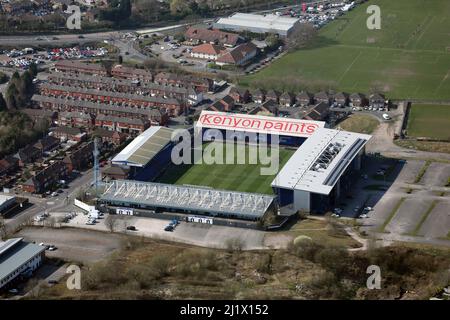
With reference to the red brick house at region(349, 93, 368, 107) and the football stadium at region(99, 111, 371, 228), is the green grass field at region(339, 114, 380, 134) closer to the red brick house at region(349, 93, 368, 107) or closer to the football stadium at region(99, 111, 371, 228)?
the red brick house at region(349, 93, 368, 107)

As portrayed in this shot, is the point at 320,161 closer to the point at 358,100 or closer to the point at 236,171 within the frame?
the point at 236,171

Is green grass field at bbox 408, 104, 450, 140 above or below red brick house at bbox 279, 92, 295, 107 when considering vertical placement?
below

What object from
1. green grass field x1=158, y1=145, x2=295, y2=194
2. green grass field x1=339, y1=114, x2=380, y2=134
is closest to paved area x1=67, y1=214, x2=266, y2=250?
green grass field x1=158, y1=145, x2=295, y2=194

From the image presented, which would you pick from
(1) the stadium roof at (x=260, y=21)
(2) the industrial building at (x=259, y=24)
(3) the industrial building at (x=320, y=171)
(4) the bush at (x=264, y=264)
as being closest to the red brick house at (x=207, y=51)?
(2) the industrial building at (x=259, y=24)

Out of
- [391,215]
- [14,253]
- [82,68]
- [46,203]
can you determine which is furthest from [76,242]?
[82,68]

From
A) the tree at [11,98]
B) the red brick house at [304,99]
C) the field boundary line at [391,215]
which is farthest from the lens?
the red brick house at [304,99]

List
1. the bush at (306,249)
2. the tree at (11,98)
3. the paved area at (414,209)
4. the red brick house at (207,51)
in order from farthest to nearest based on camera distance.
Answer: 1. the red brick house at (207,51)
2. the tree at (11,98)
3. the paved area at (414,209)
4. the bush at (306,249)

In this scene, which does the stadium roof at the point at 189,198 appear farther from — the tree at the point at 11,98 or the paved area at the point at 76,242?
the tree at the point at 11,98
